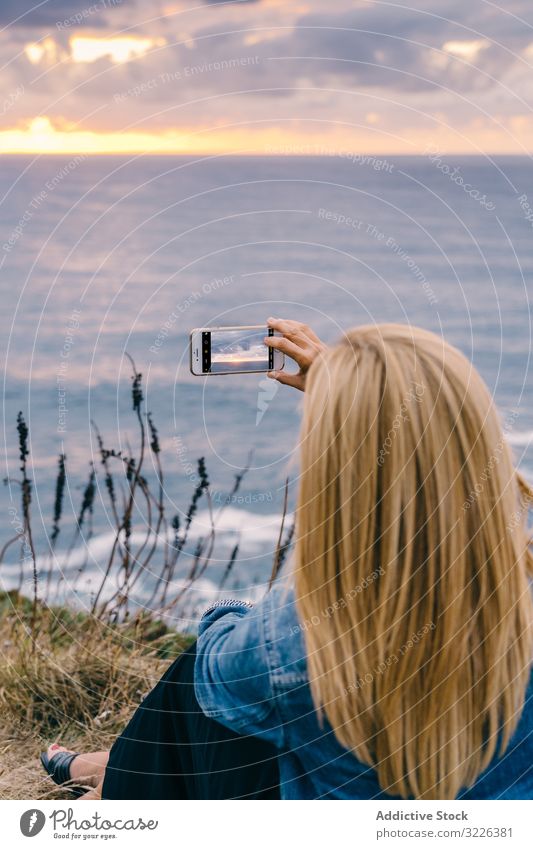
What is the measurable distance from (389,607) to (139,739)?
14.8 inches

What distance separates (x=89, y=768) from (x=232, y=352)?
665 mm

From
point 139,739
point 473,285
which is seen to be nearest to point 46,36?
point 139,739

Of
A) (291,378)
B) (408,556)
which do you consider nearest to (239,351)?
(291,378)

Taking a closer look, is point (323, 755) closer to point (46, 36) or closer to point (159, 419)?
point (46, 36)

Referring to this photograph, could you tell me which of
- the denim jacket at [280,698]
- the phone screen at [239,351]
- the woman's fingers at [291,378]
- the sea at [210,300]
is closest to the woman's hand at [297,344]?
the woman's fingers at [291,378]

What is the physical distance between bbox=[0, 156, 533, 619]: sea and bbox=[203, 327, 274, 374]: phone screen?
0.58 meters

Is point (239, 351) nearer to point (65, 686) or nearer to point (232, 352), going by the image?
point (232, 352)

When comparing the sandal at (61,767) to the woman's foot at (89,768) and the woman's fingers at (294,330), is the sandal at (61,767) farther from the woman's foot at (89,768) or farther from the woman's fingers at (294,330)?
the woman's fingers at (294,330)

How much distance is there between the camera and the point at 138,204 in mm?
8445

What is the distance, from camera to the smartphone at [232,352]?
1496 mm

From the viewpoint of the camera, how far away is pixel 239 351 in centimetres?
151

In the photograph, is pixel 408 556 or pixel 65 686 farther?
pixel 65 686

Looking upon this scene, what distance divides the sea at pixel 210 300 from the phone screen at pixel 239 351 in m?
0.58

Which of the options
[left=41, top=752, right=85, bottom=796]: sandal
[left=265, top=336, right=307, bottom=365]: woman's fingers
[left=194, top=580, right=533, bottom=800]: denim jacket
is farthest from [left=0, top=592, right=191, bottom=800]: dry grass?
[left=265, top=336, right=307, bottom=365]: woman's fingers
